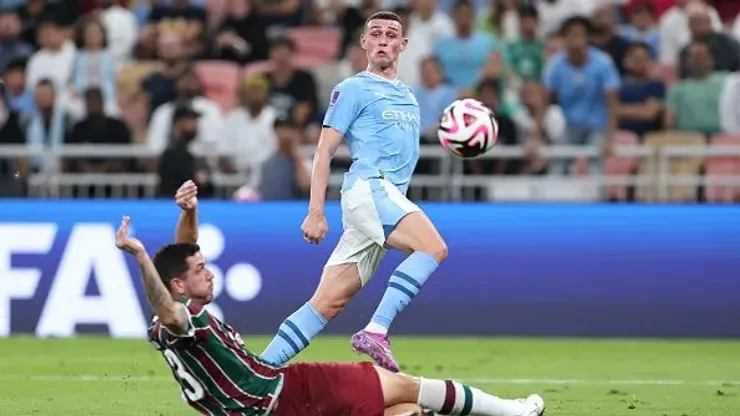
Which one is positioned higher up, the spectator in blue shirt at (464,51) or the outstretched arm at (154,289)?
the spectator in blue shirt at (464,51)

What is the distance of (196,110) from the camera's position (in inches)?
752

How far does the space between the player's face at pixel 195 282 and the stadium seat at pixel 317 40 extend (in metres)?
12.9

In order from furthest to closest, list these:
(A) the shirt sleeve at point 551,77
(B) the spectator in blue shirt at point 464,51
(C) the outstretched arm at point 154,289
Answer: (B) the spectator in blue shirt at point 464,51
(A) the shirt sleeve at point 551,77
(C) the outstretched arm at point 154,289

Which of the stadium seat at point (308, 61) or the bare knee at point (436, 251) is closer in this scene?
the bare knee at point (436, 251)

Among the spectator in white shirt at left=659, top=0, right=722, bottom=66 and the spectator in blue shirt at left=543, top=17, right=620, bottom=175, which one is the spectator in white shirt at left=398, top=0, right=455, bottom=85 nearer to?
the spectator in blue shirt at left=543, top=17, right=620, bottom=175

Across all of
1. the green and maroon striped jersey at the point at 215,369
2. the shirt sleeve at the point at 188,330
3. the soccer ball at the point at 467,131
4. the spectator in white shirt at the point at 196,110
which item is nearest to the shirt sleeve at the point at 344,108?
the soccer ball at the point at 467,131

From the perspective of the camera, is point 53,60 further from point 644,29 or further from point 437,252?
point 437,252

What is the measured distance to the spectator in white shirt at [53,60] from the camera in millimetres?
20688

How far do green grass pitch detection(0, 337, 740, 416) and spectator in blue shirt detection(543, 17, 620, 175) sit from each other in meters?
3.78

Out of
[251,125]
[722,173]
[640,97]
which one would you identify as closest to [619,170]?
[722,173]

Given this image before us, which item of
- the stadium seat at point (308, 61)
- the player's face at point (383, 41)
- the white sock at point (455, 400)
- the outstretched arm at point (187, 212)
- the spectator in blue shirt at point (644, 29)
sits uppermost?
the spectator in blue shirt at point (644, 29)

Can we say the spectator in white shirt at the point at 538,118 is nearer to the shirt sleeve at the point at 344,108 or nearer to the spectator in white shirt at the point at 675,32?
the spectator in white shirt at the point at 675,32

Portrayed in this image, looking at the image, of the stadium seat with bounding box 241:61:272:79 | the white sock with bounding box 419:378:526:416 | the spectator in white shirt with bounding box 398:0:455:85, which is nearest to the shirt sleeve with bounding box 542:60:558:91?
the spectator in white shirt with bounding box 398:0:455:85

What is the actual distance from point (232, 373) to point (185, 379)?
0.76 feet
